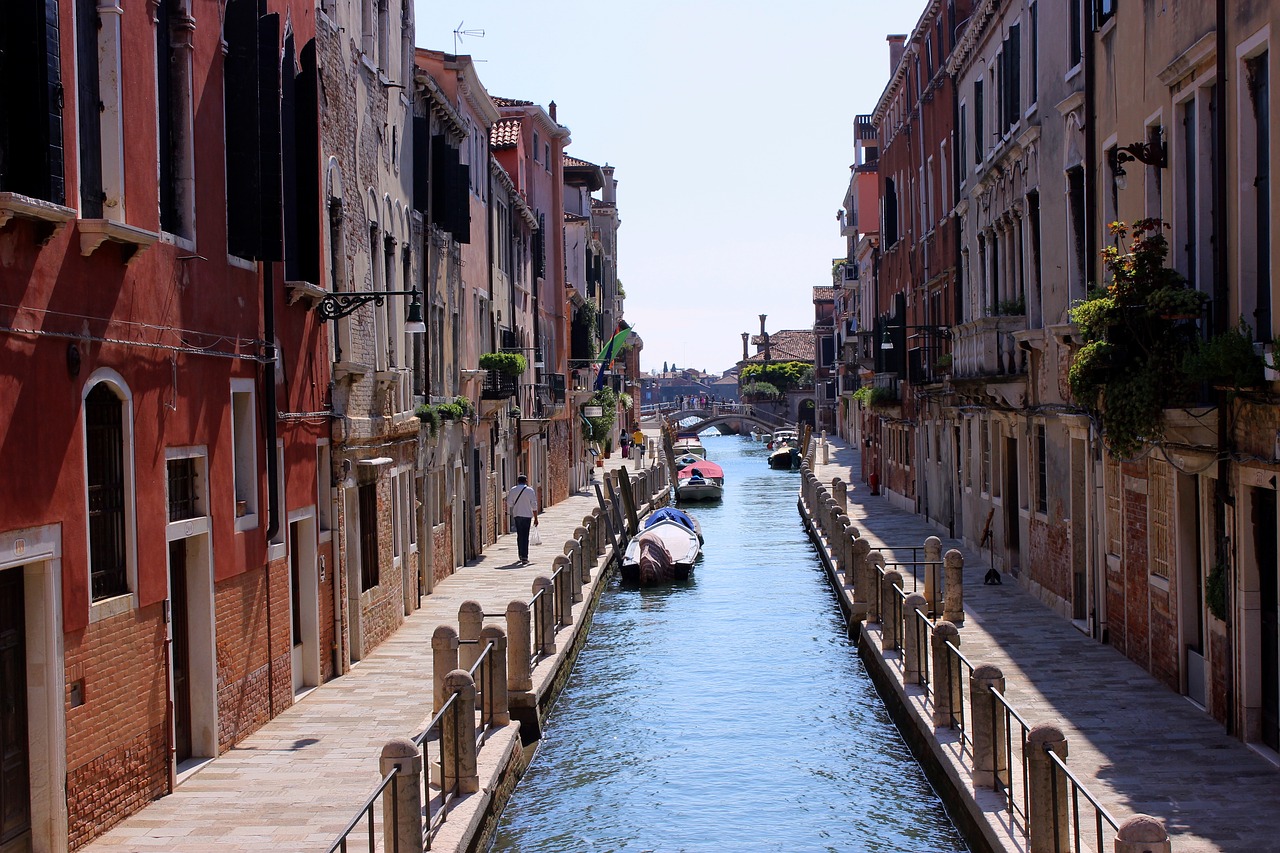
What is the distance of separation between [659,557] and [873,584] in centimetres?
910

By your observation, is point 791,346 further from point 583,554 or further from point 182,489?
point 182,489

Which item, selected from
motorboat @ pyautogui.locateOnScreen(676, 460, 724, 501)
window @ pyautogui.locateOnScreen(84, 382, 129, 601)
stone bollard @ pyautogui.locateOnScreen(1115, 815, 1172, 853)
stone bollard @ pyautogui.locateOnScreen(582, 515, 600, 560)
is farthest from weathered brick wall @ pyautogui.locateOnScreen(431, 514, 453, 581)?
motorboat @ pyautogui.locateOnScreen(676, 460, 724, 501)

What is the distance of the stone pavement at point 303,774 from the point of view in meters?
8.63

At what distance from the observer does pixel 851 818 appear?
1152 cm

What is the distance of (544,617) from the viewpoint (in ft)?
52.6

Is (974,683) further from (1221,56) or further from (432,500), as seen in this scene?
(432,500)

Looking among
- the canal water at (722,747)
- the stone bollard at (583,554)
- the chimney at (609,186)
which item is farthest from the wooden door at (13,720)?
the chimney at (609,186)

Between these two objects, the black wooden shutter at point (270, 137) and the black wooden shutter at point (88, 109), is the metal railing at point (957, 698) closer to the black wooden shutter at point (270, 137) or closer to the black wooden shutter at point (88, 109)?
the black wooden shutter at point (270, 137)

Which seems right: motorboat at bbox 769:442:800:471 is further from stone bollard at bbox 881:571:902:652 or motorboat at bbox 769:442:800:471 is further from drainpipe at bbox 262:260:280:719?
drainpipe at bbox 262:260:280:719

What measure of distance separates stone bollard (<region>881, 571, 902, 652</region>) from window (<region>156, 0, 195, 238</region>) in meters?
8.94

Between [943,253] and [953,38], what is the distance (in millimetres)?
4234

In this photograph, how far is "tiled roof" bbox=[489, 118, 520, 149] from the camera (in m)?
33.8

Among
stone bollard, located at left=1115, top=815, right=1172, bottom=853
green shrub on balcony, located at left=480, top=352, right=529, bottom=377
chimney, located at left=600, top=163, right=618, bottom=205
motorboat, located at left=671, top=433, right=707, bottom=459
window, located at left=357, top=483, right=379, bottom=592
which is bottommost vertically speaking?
motorboat, located at left=671, top=433, right=707, bottom=459

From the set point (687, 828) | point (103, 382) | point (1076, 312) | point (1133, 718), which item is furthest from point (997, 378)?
point (103, 382)
